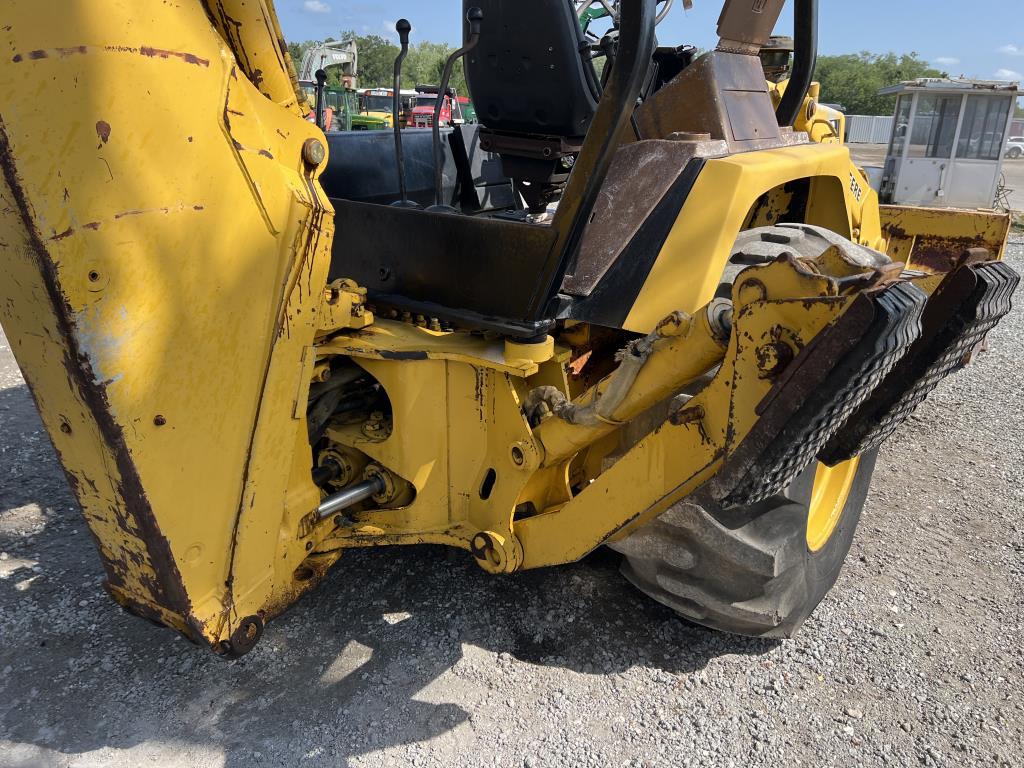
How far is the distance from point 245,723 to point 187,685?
0.27 meters

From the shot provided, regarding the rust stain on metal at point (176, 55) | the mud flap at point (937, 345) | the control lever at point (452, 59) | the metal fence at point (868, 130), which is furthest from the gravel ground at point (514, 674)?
the metal fence at point (868, 130)

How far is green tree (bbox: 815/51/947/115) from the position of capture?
44906 mm

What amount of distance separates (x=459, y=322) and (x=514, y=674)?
1.12 meters

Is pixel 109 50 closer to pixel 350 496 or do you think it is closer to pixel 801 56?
pixel 350 496

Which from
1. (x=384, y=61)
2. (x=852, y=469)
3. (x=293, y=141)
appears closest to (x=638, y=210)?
(x=293, y=141)

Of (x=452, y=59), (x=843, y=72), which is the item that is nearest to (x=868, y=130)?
(x=843, y=72)

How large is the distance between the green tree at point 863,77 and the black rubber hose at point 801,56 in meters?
45.5

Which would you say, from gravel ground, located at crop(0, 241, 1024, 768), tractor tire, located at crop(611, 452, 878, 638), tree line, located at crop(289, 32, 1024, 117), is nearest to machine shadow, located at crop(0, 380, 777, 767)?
gravel ground, located at crop(0, 241, 1024, 768)

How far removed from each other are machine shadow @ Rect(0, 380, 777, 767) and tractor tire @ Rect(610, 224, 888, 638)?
0.27 meters

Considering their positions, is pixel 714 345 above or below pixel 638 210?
below

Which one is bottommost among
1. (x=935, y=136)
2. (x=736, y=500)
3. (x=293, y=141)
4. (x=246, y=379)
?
(x=935, y=136)

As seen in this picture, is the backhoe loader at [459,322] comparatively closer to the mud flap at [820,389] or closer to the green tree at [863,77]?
the mud flap at [820,389]

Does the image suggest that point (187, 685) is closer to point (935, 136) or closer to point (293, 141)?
point (293, 141)

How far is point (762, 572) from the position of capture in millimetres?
2033
